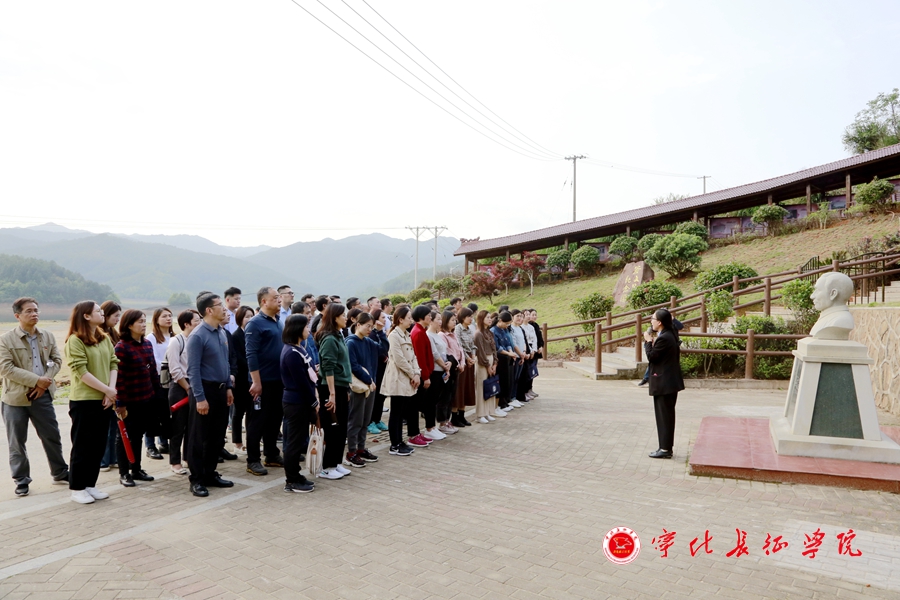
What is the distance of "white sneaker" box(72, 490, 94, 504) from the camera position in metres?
4.62

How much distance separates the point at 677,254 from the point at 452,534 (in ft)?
61.0

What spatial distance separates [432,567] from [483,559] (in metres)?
0.35

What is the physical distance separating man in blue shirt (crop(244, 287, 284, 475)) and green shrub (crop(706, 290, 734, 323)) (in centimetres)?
1119

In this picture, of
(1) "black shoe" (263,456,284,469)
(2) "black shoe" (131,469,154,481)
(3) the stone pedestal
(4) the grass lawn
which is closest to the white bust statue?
(3) the stone pedestal

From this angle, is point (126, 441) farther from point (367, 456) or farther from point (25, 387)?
point (367, 456)

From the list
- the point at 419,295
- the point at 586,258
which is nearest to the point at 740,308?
the point at 586,258

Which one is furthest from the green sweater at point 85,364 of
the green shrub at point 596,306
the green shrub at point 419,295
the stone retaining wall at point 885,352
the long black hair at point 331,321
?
the green shrub at point 419,295

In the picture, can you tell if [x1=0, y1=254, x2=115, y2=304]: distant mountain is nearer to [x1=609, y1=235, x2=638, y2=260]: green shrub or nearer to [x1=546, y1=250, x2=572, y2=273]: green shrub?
[x1=546, y1=250, x2=572, y2=273]: green shrub

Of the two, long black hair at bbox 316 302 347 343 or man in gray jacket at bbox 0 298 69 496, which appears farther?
long black hair at bbox 316 302 347 343

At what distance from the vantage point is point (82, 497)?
15.2ft

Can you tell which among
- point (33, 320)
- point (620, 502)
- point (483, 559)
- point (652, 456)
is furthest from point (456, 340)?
point (33, 320)

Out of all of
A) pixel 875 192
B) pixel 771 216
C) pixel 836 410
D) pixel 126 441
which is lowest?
pixel 126 441

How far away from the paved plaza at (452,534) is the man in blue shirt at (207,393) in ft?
0.85

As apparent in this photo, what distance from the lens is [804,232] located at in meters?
22.0
